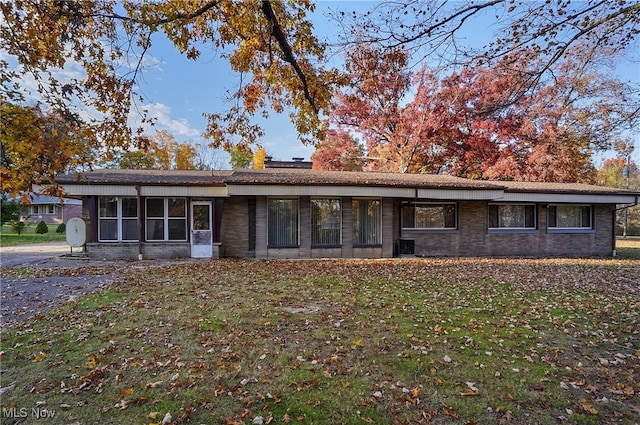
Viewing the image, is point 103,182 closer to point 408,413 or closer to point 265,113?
point 265,113

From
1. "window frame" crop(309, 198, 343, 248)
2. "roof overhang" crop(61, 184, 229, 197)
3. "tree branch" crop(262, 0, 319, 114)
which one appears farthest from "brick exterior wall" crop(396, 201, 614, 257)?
"tree branch" crop(262, 0, 319, 114)

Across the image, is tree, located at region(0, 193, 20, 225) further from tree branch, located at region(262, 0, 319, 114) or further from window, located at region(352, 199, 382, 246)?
tree branch, located at region(262, 0, 319, 114)

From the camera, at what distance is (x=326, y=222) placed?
14055 millimetres

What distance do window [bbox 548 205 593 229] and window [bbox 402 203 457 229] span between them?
16.8ft

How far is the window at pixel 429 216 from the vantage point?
15.1 m

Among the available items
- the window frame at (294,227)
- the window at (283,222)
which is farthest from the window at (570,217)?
the window at (283,222)

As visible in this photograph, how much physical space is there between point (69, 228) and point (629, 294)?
17.7 meters

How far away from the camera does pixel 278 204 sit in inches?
546

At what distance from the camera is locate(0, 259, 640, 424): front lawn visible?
308 cm

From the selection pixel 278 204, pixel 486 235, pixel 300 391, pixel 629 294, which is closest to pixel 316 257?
pixel 278 204

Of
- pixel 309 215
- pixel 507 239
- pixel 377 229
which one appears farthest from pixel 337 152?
pixel 507 239

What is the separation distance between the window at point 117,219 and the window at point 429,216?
1129 centimetres

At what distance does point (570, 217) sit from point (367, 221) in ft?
34.1

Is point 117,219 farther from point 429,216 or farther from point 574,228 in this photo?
point 574,228
